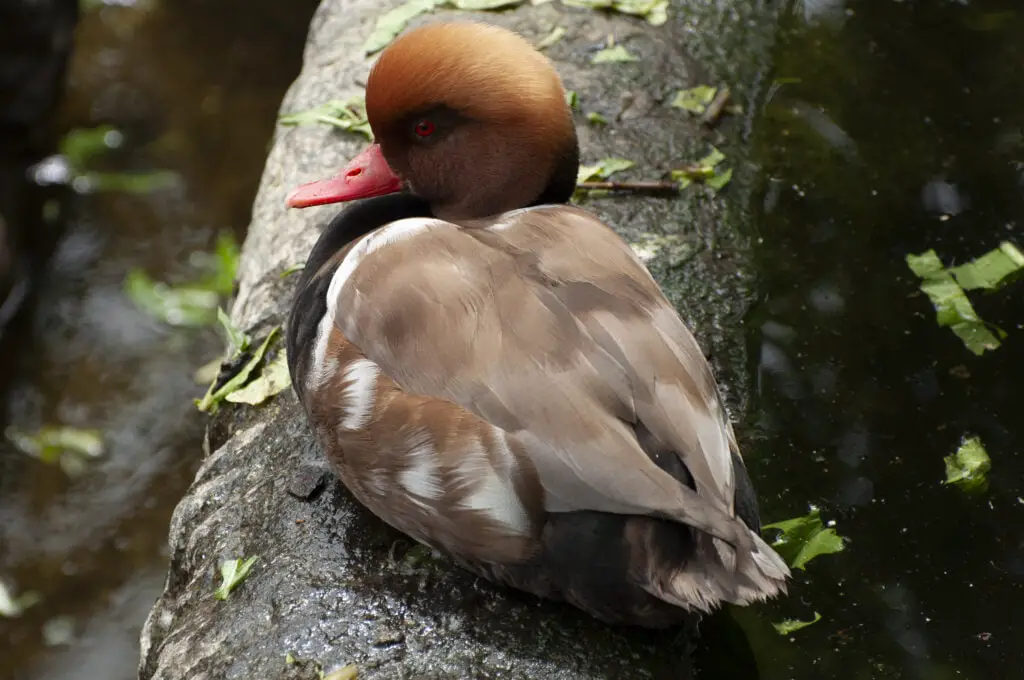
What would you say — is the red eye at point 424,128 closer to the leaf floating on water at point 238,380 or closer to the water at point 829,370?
the leaf floating on water at point 238,380

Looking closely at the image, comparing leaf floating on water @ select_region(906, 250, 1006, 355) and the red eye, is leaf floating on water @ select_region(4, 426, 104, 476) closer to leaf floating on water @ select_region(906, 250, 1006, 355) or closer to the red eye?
the red eye

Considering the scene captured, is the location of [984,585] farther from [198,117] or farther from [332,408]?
[198,117]

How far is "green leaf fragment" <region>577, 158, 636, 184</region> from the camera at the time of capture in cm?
297

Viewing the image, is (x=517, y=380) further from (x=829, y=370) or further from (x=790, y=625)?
(x=829, y=370)

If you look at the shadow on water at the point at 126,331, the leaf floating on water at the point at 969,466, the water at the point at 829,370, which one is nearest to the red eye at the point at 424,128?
the water at the point at 829,370

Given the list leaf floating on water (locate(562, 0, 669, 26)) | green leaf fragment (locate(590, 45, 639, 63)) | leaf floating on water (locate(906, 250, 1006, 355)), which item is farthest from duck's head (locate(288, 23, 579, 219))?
leaf floating on water (locate(562, 0, 669, 26))

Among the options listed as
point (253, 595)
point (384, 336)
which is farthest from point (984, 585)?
point (253, 595)

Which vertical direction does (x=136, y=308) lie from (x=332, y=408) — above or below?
below

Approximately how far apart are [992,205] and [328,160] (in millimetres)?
1817

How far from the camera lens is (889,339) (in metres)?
2.54

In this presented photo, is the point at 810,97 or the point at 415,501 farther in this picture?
the point at 810,97

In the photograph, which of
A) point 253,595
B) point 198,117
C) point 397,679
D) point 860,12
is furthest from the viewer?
point 198,117

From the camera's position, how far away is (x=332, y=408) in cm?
207

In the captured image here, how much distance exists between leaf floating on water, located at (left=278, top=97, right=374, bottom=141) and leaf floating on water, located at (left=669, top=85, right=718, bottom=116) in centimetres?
93
